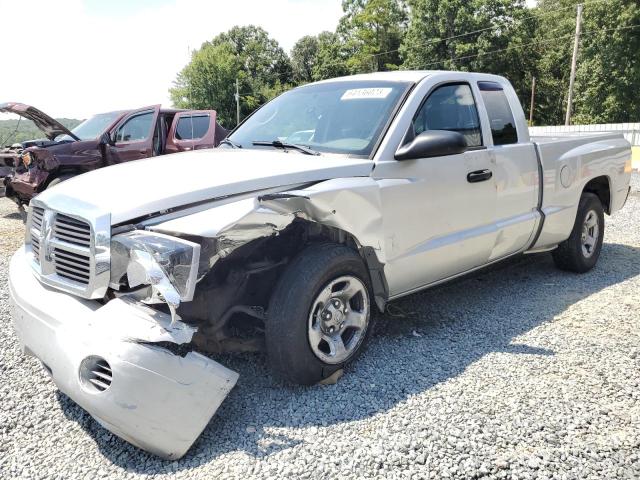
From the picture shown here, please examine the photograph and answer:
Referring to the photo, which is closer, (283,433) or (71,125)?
(283,433)

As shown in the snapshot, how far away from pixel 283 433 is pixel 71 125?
10.0 meters

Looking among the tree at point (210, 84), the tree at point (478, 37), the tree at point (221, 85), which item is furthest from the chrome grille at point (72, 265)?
the tree at point (210, 84)

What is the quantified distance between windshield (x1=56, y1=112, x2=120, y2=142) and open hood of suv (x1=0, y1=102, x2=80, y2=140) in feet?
0.54

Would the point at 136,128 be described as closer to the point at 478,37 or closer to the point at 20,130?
the point at 20,130

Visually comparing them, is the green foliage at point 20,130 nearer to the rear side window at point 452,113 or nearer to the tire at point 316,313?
the rear side window at point 452,113

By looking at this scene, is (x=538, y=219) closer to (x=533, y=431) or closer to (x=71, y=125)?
(x=533, y=431)

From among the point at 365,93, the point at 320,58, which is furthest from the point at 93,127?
the point at 320,58

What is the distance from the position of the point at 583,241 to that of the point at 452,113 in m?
2.49

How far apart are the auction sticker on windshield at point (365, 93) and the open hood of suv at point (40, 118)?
7.15 meters

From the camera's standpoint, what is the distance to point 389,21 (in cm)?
5553

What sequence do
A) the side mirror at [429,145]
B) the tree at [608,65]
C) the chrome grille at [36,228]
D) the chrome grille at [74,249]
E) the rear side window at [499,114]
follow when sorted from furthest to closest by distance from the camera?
1. the tree at [608,65]
2. the rear side window at [499,114]
3. the side mirror at [429,145]
4. the chrome grille at [36,228]
5. the chrome grille at [74,249]

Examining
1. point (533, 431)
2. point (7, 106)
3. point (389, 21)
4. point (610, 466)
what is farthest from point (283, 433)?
point (389, 21)

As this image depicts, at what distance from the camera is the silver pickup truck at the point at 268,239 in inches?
95.5

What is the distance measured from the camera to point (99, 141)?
30.4 feet
